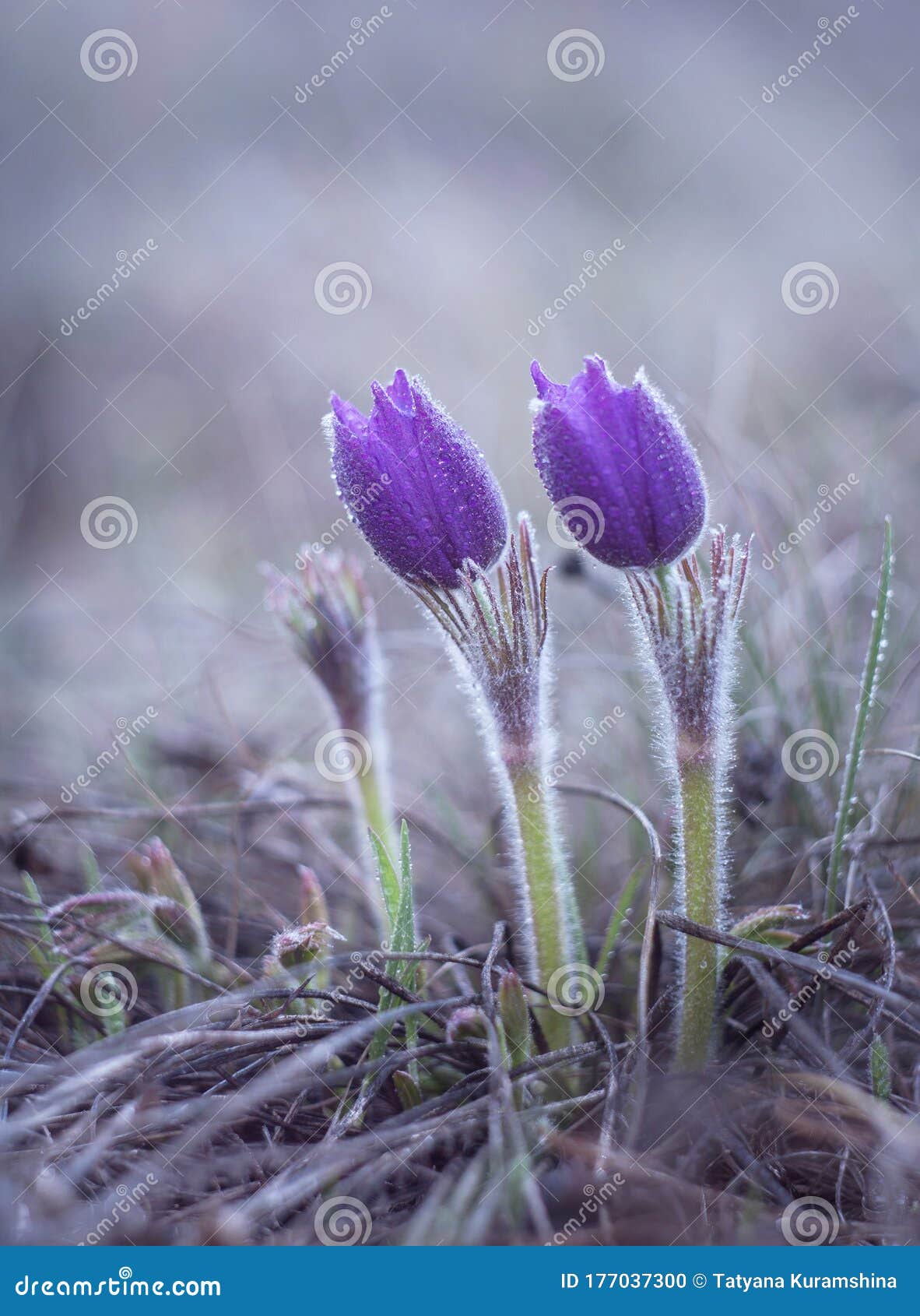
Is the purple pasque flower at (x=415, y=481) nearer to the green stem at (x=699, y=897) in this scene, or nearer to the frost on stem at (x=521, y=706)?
the frost on stem at (x=521, y=706)

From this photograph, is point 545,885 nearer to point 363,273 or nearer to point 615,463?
point 615,463

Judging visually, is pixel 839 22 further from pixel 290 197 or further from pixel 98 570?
pixel 98 570

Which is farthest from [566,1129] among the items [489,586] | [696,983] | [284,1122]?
[489,586]

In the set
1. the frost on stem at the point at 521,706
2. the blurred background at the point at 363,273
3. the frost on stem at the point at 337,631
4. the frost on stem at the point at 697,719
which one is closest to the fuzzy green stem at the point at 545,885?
the frost on stem at the point at 521,706

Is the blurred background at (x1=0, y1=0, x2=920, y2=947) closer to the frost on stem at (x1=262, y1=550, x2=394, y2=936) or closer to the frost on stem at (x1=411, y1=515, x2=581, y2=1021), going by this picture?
the frost on stem at (x1=262, y1=550, x2=394, y2=936)

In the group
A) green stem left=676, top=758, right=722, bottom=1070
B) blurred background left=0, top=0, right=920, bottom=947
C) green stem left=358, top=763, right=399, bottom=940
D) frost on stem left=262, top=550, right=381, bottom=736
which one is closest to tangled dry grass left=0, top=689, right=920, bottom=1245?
green stem left=676, top=758, right=722, bottom=1070

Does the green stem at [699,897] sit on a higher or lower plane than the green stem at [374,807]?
higher

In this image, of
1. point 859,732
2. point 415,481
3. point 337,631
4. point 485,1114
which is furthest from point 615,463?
point 485,1114
